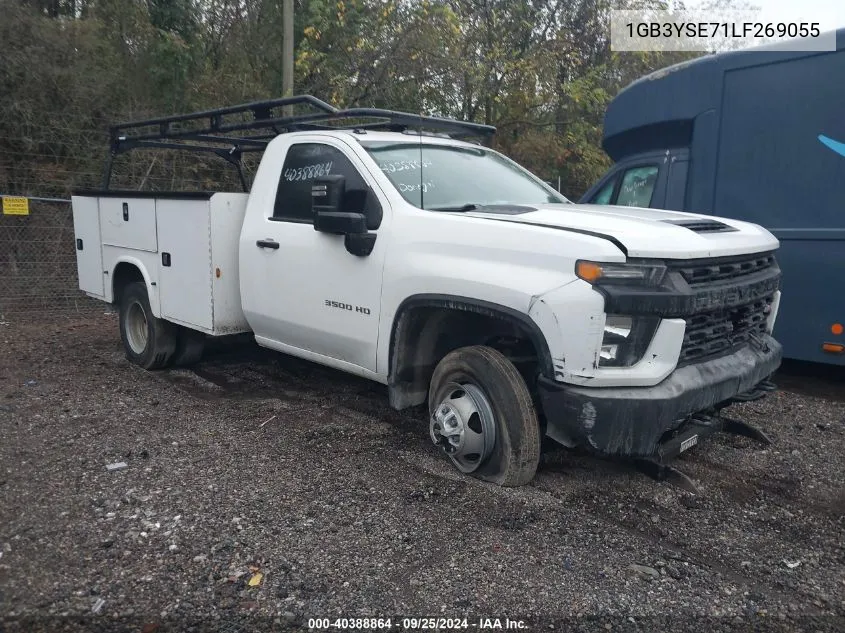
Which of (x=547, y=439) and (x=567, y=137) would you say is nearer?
(x=547, y=439)

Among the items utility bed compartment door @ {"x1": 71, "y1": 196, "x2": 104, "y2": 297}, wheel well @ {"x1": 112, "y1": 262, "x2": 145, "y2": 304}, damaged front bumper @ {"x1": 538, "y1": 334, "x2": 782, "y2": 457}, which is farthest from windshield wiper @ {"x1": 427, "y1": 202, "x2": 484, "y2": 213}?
utility bed compartment door @ {"x1": 71, "y1": 196, "x2": 104, "y2": 297}

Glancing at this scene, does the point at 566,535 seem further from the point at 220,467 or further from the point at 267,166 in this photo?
the point at 267,166

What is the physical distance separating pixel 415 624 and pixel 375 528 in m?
0.81

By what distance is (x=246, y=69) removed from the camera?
13.8 metres

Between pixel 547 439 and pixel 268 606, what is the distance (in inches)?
88.5

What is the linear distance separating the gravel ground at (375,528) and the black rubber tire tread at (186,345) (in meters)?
1.17

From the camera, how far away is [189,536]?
3.54 meters

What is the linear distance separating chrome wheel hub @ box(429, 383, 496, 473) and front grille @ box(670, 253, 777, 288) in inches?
48.9

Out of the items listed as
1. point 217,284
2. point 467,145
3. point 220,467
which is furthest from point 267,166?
point 220,467

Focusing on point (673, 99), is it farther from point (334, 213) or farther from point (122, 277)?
point (122, 277)

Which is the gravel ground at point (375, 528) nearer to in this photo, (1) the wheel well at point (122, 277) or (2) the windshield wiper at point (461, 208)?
(2) the windshield wiper at point (461, 208)

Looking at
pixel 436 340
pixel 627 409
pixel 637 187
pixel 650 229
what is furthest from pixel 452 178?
pixel 637 187

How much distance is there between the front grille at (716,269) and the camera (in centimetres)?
363

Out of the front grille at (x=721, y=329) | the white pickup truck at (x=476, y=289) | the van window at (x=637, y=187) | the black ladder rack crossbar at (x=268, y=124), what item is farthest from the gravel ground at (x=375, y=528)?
the van window at (x=637, y=187)
